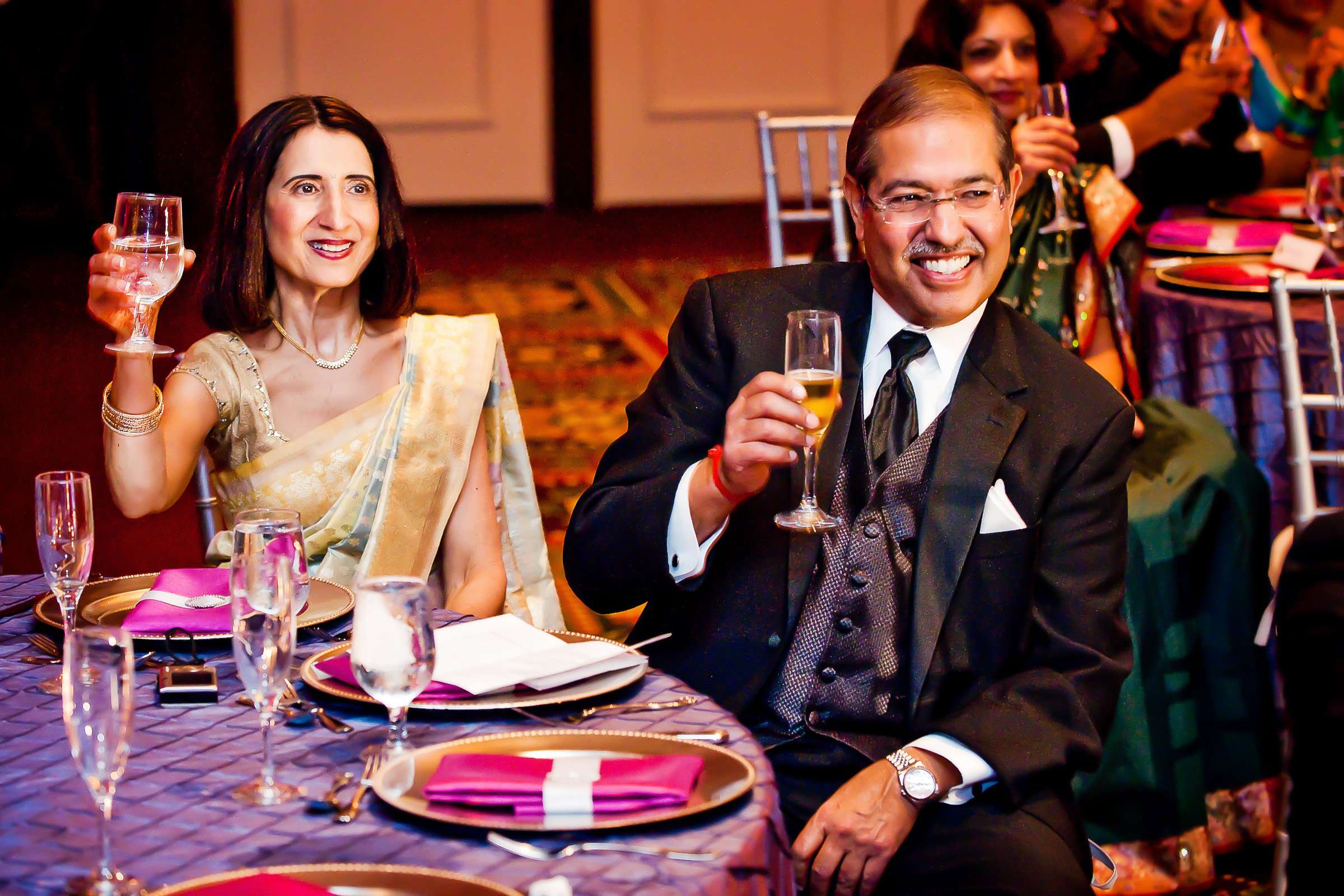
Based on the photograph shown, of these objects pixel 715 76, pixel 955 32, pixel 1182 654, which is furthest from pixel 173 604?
pixel 715 76

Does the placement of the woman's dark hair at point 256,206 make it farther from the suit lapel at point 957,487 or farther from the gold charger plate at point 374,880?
the gold charger plate at point 374,880

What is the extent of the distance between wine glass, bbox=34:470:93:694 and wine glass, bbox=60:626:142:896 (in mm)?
481

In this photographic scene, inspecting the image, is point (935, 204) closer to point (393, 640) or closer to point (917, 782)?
point (917, 782)

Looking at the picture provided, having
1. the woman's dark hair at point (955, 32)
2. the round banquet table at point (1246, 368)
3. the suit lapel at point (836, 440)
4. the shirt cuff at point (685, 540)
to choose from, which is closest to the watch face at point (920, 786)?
the suit lapel at point (836, 440)

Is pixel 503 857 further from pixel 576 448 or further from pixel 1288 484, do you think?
pixel 576 448

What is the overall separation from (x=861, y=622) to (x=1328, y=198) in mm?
1915

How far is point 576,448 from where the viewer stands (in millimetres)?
4336

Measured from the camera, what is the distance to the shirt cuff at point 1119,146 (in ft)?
11.6

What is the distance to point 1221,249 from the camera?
3.45 metres

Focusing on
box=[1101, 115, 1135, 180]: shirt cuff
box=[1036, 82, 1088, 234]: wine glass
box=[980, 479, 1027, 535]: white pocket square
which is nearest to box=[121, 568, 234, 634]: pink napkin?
box=[980, 479, 1027, 535]: white pocket square

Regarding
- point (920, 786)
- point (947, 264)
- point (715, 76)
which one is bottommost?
point (920, 786)

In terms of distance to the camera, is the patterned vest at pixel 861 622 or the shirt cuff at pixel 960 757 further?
the patterned vest at pixel 861 622

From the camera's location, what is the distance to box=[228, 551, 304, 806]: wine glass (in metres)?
1.20

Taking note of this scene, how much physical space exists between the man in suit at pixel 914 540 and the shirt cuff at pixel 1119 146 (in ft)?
5.94
